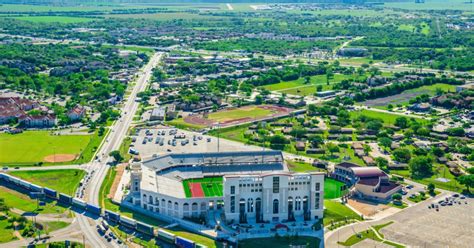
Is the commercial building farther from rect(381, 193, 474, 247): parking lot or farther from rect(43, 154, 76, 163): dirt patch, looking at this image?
rect(43, 154, 76, 163): dirt patch

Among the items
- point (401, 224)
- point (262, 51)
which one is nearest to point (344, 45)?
point (262, 51)

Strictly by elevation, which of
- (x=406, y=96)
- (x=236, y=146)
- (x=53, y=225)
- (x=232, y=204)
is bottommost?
(x=406, y=96)

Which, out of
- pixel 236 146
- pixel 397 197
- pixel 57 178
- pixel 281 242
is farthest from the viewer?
pixel 236 146

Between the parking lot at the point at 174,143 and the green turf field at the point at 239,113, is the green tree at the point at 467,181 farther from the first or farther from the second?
the green turf field at the point at 239,113

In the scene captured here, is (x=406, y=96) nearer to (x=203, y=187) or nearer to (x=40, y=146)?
(x=203, y=187)

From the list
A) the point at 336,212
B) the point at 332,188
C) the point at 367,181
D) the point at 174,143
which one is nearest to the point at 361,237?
the point at 336,212

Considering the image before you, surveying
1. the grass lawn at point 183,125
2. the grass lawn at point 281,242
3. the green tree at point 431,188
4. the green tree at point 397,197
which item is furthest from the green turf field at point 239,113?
the grass lawn at point 281,242
